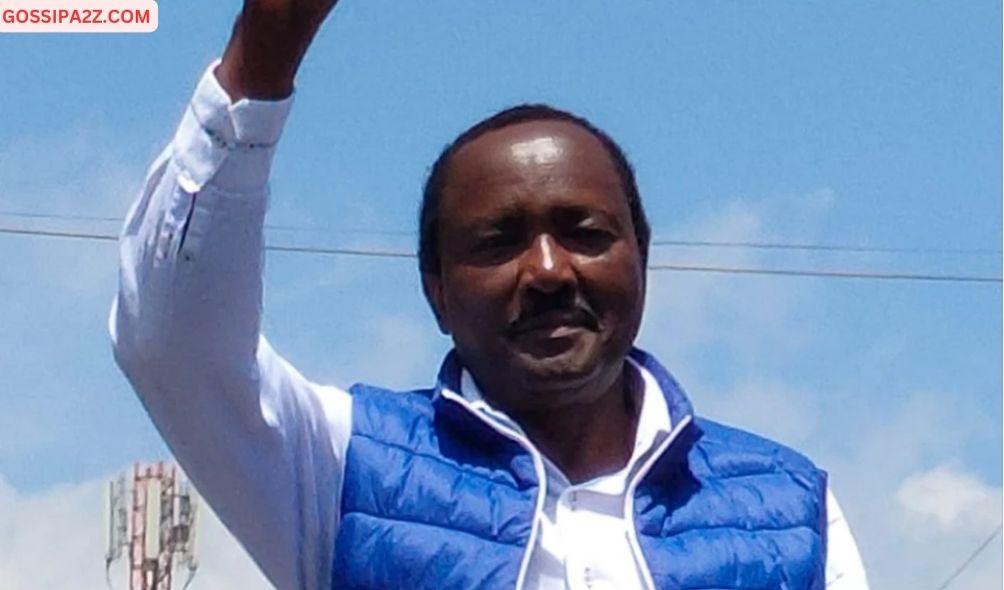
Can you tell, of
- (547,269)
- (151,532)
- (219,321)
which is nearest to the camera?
(219,321)

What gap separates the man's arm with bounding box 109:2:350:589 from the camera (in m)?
2.04

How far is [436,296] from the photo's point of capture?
2.49 m

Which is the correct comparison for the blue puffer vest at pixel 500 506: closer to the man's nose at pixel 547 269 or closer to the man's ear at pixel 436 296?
the man's ear at pixel 436 296

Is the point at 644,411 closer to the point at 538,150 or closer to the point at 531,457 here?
the point at 531,457

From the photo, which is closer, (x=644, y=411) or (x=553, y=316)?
(x=553, y=316)

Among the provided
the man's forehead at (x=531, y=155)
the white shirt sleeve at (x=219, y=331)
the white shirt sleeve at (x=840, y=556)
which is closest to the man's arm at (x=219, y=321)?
the white shirt sleeve at (x=219, y=331)

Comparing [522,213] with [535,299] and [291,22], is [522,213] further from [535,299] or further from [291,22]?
[291,22]

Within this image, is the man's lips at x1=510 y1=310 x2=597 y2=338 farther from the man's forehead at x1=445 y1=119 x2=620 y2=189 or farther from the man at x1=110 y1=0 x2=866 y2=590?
the man's forehead at x1=445 y1=119 x2=620 y2=189

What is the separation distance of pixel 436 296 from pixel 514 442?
177mm

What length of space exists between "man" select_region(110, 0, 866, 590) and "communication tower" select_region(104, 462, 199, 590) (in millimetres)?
18399

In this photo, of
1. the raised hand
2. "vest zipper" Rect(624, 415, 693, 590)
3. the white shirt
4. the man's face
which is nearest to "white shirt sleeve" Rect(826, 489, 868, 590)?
the white shirt

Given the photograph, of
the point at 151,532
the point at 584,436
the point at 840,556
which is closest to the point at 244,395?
the point at 584,436

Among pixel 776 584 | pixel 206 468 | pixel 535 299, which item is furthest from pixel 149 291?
pixel 776 584

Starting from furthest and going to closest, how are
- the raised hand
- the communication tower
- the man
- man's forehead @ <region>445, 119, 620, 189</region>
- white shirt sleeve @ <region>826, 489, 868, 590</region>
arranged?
the communication tower < white shirt sleeve @ <region>826, 489, 868, 590</region> < man's forehead @ <region>445, 119, 620, 189</region> < the man < the raised hand
